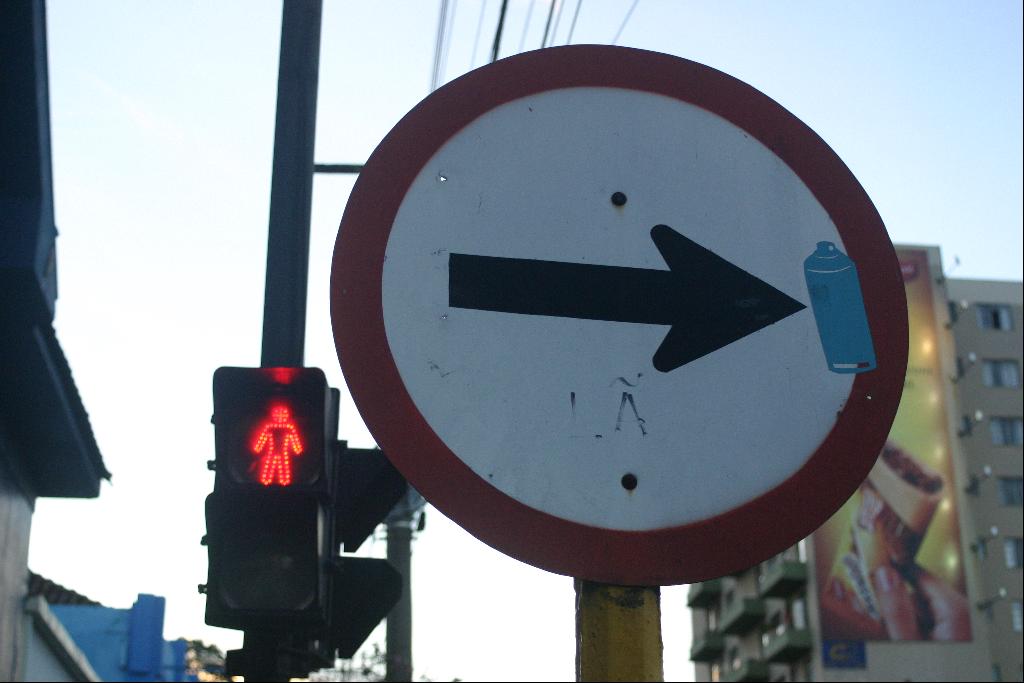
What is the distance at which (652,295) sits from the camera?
2588mm

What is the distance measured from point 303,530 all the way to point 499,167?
1.12 metres

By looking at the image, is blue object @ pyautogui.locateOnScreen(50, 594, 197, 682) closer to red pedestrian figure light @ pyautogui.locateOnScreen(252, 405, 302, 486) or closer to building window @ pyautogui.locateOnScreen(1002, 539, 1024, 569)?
red pedestrian figure light @ pyautogui.locateOnScreen(252, 405, 302, 486)

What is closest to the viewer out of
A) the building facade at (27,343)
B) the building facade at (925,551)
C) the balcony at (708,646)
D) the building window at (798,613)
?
the building facade at (27,343)

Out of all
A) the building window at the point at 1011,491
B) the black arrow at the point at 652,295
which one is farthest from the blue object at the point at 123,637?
the building window at the point at 1011,491

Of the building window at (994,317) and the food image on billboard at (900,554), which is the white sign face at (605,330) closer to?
the food image on billboard at (900,554)

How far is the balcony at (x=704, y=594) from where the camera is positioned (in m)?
62.6

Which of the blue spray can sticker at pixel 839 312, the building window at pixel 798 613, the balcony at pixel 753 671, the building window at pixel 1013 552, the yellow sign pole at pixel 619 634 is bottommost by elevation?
the yellow sign pole at pixel 619 634

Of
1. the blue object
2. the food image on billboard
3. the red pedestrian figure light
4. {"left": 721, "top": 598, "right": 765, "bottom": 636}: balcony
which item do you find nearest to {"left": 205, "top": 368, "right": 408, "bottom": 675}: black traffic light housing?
the red pedestrian figure light

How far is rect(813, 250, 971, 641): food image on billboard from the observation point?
50.8 m

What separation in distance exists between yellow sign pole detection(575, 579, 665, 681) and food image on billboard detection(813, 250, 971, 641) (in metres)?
50.3

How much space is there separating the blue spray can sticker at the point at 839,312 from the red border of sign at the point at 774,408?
0.02m

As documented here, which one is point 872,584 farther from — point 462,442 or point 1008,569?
point 462,442

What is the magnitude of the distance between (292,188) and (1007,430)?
55.4 m

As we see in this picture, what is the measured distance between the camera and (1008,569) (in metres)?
Answer: 52.3
